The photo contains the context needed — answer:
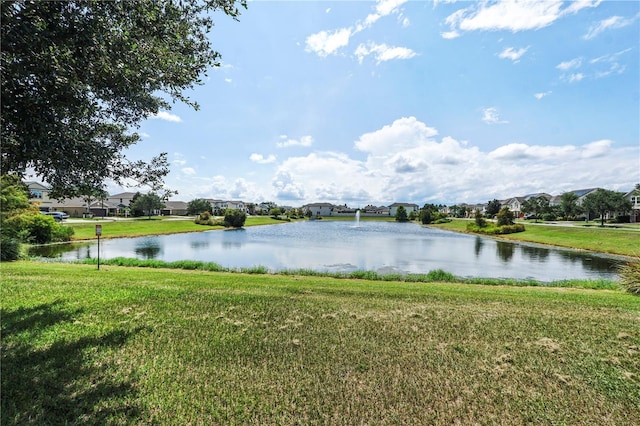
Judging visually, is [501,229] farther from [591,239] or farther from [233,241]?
[233,241]

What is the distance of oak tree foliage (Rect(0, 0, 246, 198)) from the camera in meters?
3.44

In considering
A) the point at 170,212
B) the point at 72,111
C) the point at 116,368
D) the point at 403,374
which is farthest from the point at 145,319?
the point at 170,212

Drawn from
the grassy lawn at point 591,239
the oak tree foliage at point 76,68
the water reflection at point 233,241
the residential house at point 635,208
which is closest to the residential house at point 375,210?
the residential house at point 635,208

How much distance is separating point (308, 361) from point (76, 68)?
16.2 feet

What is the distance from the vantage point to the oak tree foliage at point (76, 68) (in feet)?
11.3

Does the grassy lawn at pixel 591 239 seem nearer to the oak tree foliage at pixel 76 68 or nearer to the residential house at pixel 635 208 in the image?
the residential house at pixel 635 208

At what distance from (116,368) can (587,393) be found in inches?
247

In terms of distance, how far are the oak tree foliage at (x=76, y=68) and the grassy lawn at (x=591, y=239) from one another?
35456 mm

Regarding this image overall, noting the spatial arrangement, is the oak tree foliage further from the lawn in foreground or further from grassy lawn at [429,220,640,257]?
grassy lawn at [429,220,640,257]

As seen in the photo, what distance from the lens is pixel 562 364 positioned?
455 centimetres

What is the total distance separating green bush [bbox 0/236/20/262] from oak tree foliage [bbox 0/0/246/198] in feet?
53.2

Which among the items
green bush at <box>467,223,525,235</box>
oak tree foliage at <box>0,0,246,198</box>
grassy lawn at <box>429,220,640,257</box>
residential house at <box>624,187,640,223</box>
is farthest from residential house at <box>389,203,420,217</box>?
oak tree foliage at <box>0,0,246,198</box>

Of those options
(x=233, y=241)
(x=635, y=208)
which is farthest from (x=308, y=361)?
(x=635, y=208)

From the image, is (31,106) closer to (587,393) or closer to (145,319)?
(145,319)
